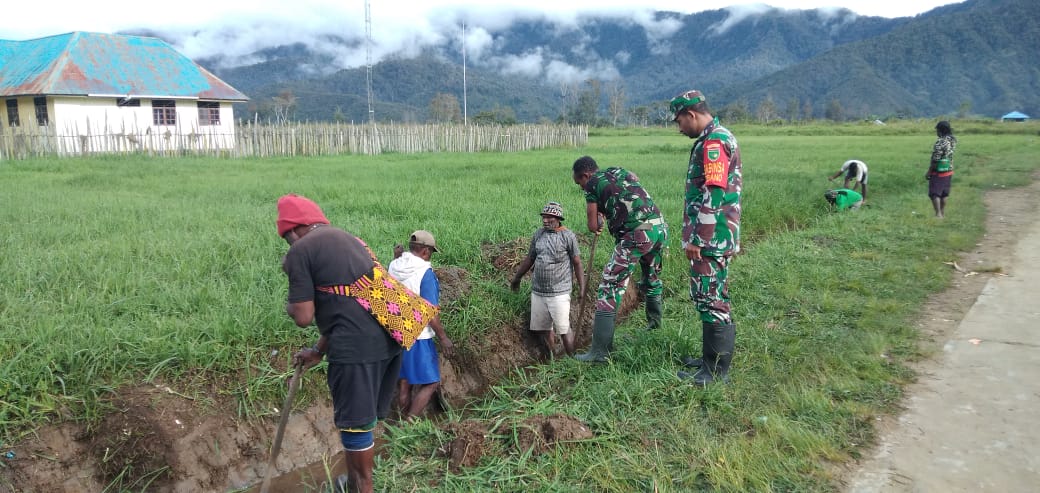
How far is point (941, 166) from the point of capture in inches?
379

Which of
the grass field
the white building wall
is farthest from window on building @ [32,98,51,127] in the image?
the grass field

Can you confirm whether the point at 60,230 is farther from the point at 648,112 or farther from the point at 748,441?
the point at 648,112

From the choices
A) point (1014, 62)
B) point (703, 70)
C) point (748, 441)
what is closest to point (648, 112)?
point (748, 441)

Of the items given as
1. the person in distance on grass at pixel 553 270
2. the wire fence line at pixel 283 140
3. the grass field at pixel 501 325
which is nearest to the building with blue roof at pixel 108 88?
the wire fence line at pixel 283 140

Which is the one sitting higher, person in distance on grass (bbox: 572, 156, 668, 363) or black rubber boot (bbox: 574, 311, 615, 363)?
person in distance on grass (bbox: 572, 156, 668, 363)

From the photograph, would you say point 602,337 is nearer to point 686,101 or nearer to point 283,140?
point 686,101

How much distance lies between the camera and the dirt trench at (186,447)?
3.40 metres

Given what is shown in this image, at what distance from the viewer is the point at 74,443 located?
357cm

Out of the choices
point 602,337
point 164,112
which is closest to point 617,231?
point 602,337

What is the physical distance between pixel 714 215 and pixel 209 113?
29779 mm

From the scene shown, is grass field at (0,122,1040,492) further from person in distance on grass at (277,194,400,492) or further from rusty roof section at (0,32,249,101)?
rusty roof section at (0,32,249,101)

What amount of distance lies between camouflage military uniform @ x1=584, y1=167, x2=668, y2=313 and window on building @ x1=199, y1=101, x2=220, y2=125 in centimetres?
2839

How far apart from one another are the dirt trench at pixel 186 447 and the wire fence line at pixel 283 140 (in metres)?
17.5

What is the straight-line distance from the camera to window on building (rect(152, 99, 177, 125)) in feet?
87.9
